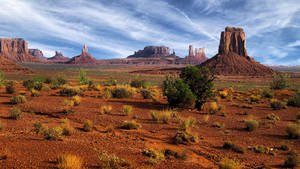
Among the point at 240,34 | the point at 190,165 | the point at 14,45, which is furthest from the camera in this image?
the point at 14,45

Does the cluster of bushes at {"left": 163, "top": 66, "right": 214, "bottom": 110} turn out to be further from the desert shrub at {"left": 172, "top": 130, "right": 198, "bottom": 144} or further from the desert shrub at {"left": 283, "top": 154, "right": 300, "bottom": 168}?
the desert shrub at {"left": 283, "top": 154, "right": 300, "bottom": 168}

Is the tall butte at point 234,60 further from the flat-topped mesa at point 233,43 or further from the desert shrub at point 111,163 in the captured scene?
the desert shrub at point 111,163

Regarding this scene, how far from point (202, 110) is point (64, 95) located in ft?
47.5

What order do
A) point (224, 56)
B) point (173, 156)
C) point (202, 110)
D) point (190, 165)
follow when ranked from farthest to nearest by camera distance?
point (224, 56) < point (202, 110) < point (173, 156) < point (190, 165)

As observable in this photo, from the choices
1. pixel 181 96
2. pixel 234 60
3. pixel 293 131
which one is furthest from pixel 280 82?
pixel 234 60

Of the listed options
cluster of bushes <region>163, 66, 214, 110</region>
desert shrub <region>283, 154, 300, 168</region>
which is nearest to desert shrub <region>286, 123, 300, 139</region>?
desert shrub <region>283, 154, 300, 168</region>

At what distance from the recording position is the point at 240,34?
10869 centimetres

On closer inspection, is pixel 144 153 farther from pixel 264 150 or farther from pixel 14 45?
pixel 14 45

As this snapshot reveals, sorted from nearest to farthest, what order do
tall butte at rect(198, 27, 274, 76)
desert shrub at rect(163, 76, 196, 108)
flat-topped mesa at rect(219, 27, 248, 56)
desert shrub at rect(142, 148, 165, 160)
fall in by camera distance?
1. desert shrub at rect(142, 148, 165, 160)
2. desert shrub at rect(163, 76, 196, 108)
3. tall butte at rect(198, 27, 274, 76)
4. flat-topped mesa at rect(219, 27, 248, 56)

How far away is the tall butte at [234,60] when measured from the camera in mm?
87312

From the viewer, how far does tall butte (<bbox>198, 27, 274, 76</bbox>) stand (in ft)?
286

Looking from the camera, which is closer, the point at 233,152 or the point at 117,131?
the point at 233,152

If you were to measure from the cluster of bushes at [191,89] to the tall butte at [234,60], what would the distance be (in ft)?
233

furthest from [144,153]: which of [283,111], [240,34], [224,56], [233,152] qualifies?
[240,34]
